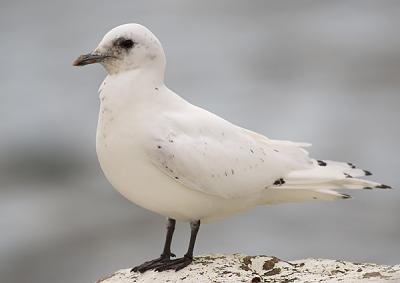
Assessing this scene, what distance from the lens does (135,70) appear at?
773cm

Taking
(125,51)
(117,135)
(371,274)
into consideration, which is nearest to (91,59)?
(125,51)

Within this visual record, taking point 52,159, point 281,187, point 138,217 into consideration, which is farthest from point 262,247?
point 281,187

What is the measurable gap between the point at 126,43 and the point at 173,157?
0.85 metres

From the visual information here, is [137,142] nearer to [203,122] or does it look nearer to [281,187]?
[203,122]

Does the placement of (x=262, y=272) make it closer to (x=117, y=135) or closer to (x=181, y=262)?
(x=181, y=262)

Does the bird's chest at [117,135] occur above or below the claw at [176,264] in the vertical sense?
above

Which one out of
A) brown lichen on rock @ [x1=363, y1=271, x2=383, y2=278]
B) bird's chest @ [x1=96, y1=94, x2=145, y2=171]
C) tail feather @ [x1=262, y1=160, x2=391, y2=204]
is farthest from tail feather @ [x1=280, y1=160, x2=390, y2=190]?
bird's chest @ [x1=96, y1=94, x2=145, y2=171]

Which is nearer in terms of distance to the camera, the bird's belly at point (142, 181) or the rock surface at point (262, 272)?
the rock surface at point (262, 272)

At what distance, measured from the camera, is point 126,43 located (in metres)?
7.68

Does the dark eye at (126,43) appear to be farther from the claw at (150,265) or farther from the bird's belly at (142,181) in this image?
the claw at (150,265)

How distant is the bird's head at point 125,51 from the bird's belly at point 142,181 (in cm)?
47

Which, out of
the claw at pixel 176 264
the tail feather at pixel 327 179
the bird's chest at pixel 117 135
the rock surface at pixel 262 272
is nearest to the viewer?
the rock surface at pixel 262 272

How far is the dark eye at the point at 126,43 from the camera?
25.1ft

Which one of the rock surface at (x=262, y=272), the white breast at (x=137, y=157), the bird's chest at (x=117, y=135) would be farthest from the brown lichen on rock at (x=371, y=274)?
the bird's chest at (x=117, y=135)
